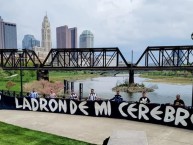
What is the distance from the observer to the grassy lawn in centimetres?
1362

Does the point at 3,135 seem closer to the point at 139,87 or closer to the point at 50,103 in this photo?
the point at 50,103

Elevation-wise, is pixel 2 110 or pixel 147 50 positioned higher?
pixel 147 50

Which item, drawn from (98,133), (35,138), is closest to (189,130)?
(98,133)

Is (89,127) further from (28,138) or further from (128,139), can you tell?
(128,139)

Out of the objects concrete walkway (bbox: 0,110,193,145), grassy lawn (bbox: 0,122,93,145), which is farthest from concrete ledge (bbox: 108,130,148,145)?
grassy lawn (bbox: 0,122,93,145)

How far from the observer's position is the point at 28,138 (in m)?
14.4

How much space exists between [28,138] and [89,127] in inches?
166

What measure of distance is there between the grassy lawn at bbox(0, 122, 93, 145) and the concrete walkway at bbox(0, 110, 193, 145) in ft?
2.65

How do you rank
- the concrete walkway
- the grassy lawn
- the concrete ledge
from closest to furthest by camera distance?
the concrete ledge < the grassy lawn < the concrete walkway

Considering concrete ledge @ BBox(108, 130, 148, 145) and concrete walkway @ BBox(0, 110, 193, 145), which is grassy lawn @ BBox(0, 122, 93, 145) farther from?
concrete ledge @ BBox(108, 130, 148, 145)

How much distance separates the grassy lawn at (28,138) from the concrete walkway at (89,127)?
0.81m

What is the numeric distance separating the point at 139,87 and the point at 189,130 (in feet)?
232

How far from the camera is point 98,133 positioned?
1600cm

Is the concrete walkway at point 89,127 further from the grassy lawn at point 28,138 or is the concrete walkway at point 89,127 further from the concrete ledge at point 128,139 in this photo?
the concrete ledge at point 128,139
